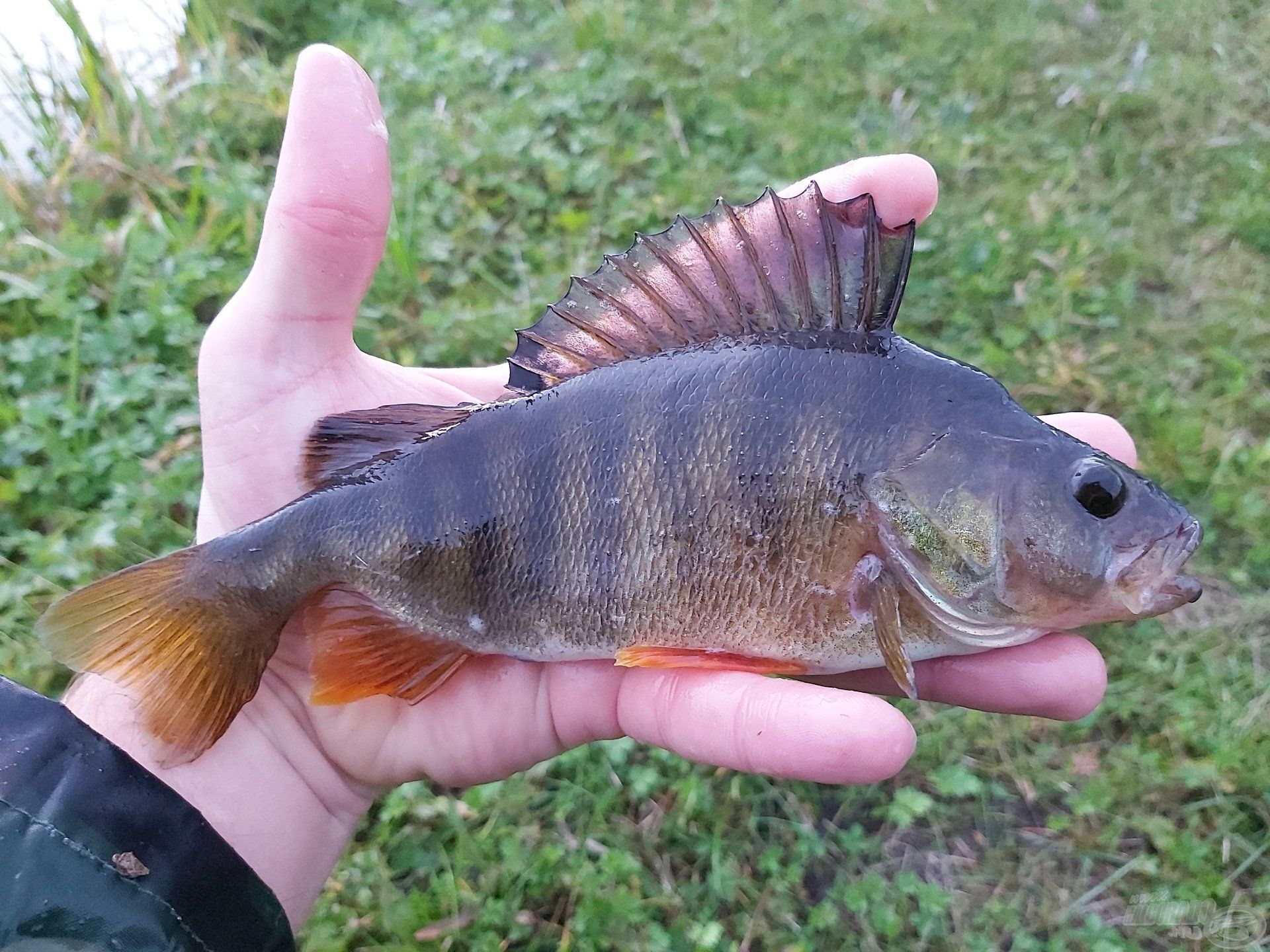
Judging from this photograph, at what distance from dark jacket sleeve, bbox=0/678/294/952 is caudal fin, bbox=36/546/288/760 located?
0.18 meters

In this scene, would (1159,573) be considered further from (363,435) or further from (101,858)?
(101,858)

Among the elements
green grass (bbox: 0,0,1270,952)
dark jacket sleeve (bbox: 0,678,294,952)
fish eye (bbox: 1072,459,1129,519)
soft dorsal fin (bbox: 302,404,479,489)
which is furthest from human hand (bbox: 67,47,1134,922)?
green grass (bbox: 0,0,1270,952)

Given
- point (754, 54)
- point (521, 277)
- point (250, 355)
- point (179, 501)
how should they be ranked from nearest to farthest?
point (250, 355)
point (179, 501)
point (521, 277)
point (754, 54)

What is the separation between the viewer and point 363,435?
1974mm

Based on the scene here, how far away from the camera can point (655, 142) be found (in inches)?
166

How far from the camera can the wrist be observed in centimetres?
186

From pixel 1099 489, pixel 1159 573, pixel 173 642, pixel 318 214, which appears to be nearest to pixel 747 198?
pixel 318 214

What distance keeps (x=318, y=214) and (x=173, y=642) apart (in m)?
0.96

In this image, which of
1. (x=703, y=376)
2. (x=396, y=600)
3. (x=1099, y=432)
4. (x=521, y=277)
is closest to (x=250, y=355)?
(x=396, y=600)

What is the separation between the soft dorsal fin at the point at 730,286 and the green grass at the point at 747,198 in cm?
130

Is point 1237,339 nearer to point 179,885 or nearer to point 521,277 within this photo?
point 521,277

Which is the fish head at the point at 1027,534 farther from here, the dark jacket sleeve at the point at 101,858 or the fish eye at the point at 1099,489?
the dark jacket sleeve at the point at 101,858

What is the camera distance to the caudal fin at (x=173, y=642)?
5.95ft

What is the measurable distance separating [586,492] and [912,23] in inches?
167
